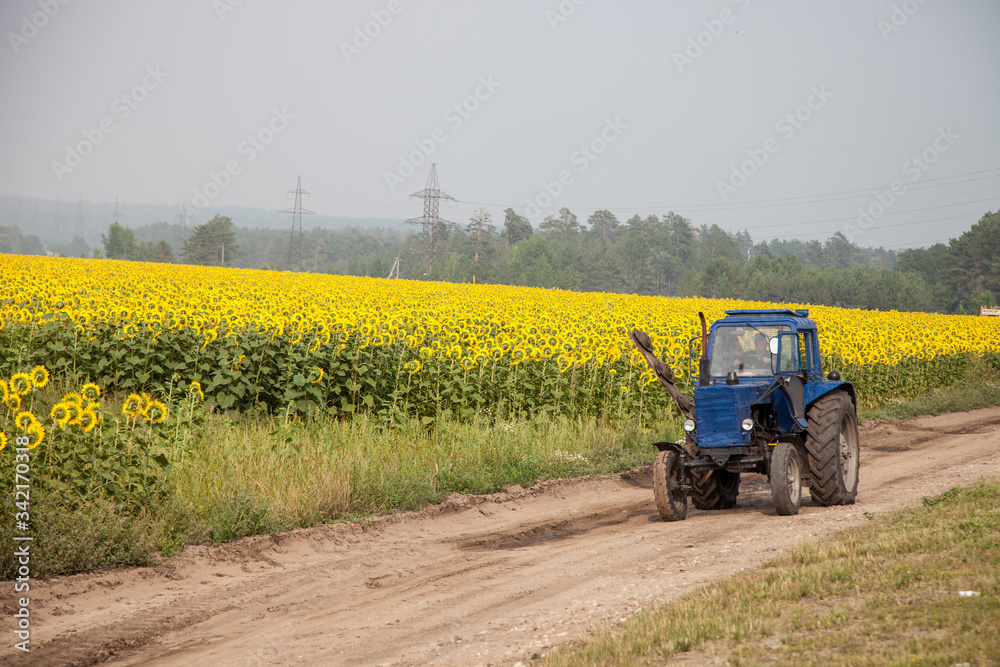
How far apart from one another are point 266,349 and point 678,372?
308 inches

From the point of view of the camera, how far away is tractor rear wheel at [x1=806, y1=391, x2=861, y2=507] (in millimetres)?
9008

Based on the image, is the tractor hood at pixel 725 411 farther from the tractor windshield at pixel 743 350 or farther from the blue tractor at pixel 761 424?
the tractor windshield at pixel 743 350

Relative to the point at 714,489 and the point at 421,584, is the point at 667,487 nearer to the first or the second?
the point at 714,489

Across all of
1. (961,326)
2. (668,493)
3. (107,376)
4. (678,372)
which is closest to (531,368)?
(678,372)

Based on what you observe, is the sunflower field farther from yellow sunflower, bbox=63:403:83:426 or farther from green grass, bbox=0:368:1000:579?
yellow sunflower, bbox=63:403:83:426

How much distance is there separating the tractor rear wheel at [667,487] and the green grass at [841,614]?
2.29 metres

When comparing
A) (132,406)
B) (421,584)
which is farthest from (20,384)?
(421,584)

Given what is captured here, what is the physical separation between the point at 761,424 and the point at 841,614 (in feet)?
14.9

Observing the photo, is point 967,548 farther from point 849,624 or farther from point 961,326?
point 961,326

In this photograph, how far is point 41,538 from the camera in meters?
6.12

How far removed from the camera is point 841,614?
15.5 feet

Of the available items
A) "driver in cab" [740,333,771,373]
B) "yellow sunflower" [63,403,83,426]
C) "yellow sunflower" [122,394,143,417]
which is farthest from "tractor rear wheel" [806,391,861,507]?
"yellow sunflower" [63,403,83,426]

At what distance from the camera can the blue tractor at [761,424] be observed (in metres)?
8.70

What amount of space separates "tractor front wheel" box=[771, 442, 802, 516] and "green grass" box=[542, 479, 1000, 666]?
2.02m
